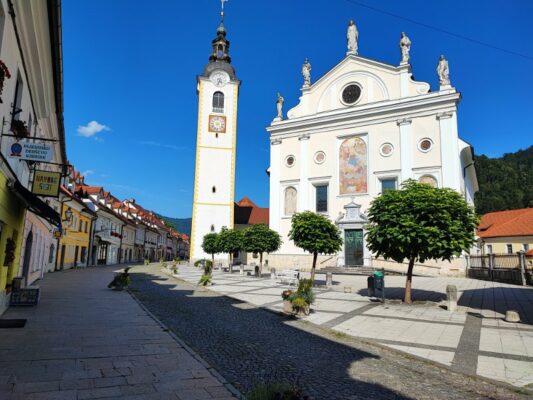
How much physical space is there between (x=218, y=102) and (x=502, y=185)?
56.7 m

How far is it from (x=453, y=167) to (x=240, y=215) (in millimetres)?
34526

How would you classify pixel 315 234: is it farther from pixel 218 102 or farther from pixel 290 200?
pixel 218 102

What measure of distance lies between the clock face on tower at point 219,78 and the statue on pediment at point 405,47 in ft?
80.0

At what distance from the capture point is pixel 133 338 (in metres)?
7.63

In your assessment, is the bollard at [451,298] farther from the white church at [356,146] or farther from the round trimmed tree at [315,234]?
the white church at [356,146]

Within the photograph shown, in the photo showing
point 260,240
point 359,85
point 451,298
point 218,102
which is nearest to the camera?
point 451,298

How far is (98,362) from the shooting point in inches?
231

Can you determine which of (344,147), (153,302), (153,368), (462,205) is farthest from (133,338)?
(344,147)

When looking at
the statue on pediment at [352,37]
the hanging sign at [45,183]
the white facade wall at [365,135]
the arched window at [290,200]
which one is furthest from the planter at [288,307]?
the statue on pediment at [352,37]

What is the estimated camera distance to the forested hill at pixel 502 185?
67812 millimetres

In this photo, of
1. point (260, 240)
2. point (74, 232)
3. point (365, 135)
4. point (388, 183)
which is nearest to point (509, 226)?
point (388, 183)

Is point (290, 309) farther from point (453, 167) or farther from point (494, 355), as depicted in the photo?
point (453, 167)

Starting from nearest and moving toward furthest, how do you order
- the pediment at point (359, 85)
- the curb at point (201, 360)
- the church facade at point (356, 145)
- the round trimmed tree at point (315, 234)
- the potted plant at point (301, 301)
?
the curb at point (201, 360) < the potted plant at point (301, 301) < the round trimmed tree at point (315, 234) < the church facade at point (356, 145) < the pediment at point (359, 85)

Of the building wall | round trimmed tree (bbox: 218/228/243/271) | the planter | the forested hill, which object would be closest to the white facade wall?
round trimmed tree (bbox: 218/228/243/271)
